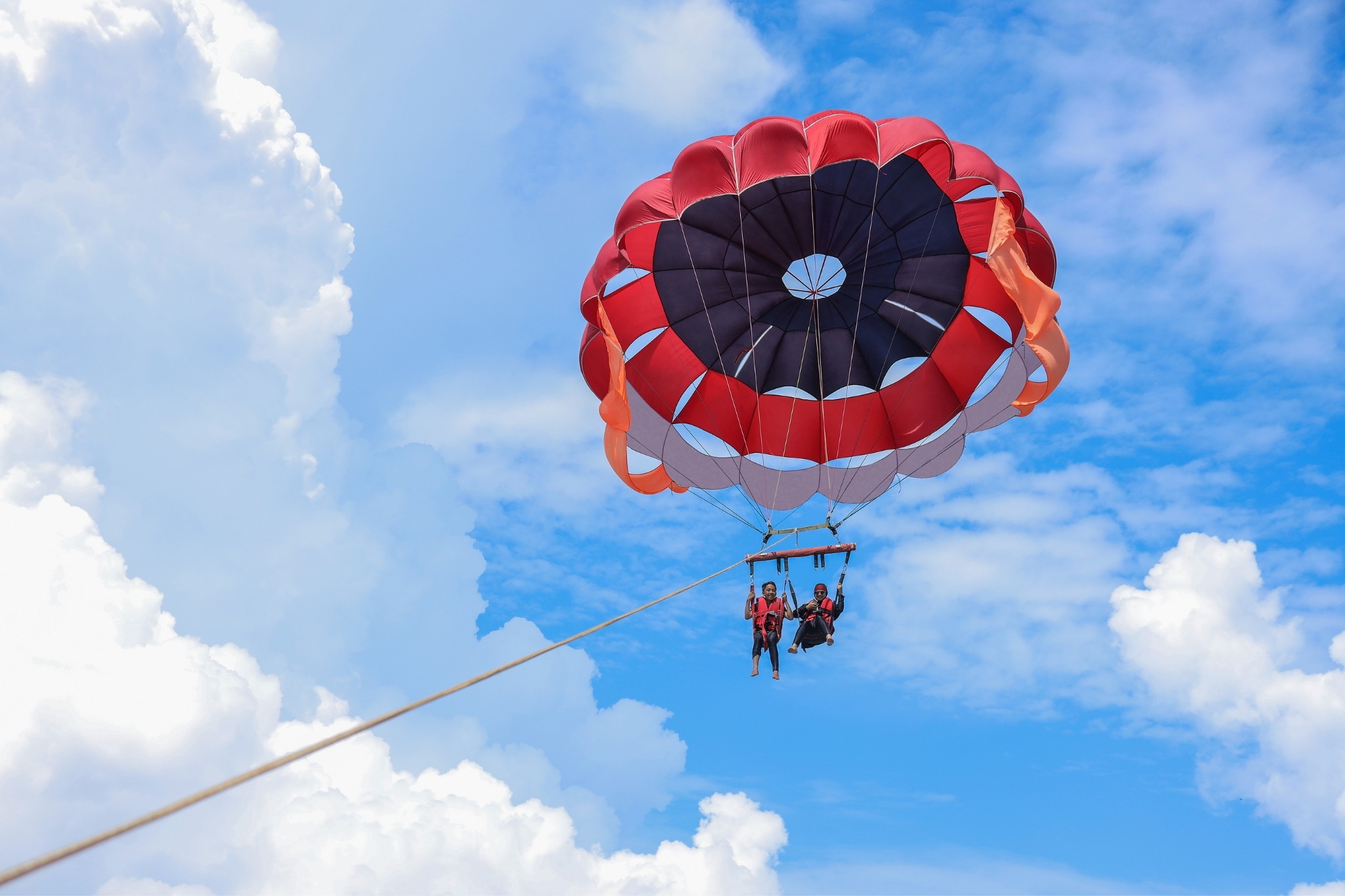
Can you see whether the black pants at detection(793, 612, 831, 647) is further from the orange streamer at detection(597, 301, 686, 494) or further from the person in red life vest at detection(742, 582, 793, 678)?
the orange streamer at detection(597, 301, 686, 494)

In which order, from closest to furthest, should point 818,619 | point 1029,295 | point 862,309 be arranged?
point 1029,295, point 818,619, point 862,309

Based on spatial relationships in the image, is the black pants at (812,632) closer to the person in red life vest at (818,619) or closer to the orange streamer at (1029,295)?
the person in red life vest at (818,619)

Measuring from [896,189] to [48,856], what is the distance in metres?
11.0

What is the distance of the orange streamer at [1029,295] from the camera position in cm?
1152

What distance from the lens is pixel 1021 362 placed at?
45.7 ft

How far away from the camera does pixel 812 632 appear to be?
13000mm

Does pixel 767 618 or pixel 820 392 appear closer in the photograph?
pixel 767 618

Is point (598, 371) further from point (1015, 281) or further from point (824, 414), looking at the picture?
point (1015, 281)

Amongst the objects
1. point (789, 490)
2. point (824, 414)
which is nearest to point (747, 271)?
point (824, 414)

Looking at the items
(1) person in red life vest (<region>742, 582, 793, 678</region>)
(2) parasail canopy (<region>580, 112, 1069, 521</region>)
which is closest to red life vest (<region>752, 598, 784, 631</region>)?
(1) person in red life vest (<region>742, 582, 793, 678</region>)

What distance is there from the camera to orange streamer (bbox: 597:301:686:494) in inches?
502

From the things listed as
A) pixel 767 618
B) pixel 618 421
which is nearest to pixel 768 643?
pixel 767 618

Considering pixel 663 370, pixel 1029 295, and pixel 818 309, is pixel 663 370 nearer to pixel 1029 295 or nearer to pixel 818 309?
pixel 818 309

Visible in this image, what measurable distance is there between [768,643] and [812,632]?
1.89ft
